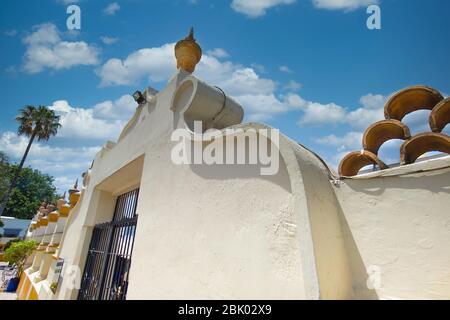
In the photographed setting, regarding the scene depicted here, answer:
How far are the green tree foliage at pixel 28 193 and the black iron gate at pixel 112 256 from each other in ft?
123

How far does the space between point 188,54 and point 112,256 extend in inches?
146

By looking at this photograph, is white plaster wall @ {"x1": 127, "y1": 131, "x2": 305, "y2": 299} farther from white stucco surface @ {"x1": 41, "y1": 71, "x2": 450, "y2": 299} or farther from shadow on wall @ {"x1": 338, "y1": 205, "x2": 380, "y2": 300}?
shadow on wall @ {"x1": 338, "y1": 205, "x2": 380, "y2": 300}

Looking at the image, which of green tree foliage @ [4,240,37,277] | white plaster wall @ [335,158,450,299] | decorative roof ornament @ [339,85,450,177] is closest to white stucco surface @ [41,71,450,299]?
white plaster wall @ [335,158,450,299]

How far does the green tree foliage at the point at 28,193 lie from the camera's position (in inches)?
1425

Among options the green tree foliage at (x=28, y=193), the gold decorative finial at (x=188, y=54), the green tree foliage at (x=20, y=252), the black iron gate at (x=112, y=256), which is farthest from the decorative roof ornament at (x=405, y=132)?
the green tree foliage at (x=28, y=193)

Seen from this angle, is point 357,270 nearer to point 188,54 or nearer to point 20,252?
point 188,54

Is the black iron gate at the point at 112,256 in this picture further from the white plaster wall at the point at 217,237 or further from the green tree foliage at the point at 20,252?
the green tree foliage at the point at 20,252

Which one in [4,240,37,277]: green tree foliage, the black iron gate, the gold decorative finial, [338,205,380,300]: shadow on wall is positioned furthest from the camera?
[4,240,37,277]: green tree foliage

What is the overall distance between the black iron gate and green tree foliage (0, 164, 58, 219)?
123 feet

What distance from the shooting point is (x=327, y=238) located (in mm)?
1405

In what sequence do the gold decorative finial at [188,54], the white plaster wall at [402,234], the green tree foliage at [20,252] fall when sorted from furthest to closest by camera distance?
the green tree foliage at [20,252] < the gold decorative finial at [188,54] < the white plaster wall at [402,234]

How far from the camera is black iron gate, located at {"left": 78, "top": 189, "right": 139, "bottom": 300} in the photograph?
12.9ft

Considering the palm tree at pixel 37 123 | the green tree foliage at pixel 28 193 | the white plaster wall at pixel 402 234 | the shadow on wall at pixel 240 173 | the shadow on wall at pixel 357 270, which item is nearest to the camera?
the white plaster wall at pixel 402 234

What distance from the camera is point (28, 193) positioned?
38781mm
